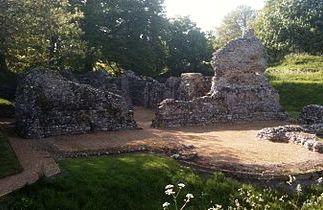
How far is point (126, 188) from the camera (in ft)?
48.5

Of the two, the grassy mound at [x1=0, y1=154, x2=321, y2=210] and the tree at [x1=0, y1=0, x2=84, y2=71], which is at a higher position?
the tree at [x1=0, y1=0, x2=84, y2=71]

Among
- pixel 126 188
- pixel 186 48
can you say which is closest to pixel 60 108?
pixel 126 188

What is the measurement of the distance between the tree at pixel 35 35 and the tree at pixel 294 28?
91.4 ft

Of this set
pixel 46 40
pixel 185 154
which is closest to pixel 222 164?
pixel 185 154

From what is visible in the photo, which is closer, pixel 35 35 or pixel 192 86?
pixel 35 35

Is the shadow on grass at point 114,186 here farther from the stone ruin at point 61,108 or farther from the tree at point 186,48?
the tree at point 186,48

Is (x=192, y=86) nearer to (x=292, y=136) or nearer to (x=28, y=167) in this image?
(x=292, y=136)

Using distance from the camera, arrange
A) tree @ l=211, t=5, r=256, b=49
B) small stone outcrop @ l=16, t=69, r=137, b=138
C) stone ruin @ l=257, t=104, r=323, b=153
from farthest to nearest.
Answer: tree @ l=211, t=5, r=256, b=49, small stone outcrop @ l=16, t=69, r=137, b=138, stone ruin @ l=257, t=104, r=323, b=153

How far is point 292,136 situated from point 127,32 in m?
23.0

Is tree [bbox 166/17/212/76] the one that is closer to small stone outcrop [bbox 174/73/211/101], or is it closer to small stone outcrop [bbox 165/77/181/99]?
small stone outcrop [bbox 165/77/181/99]

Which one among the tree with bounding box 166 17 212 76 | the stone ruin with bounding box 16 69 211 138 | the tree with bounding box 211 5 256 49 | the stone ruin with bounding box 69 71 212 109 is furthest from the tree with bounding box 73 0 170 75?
the tree with bounding box 211 5 256 49

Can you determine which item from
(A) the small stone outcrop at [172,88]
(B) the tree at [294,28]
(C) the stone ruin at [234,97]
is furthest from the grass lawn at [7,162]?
(B) the tree at [294,28]

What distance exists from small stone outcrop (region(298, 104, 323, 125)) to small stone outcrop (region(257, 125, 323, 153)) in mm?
3505

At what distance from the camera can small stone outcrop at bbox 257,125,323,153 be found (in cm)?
2144
